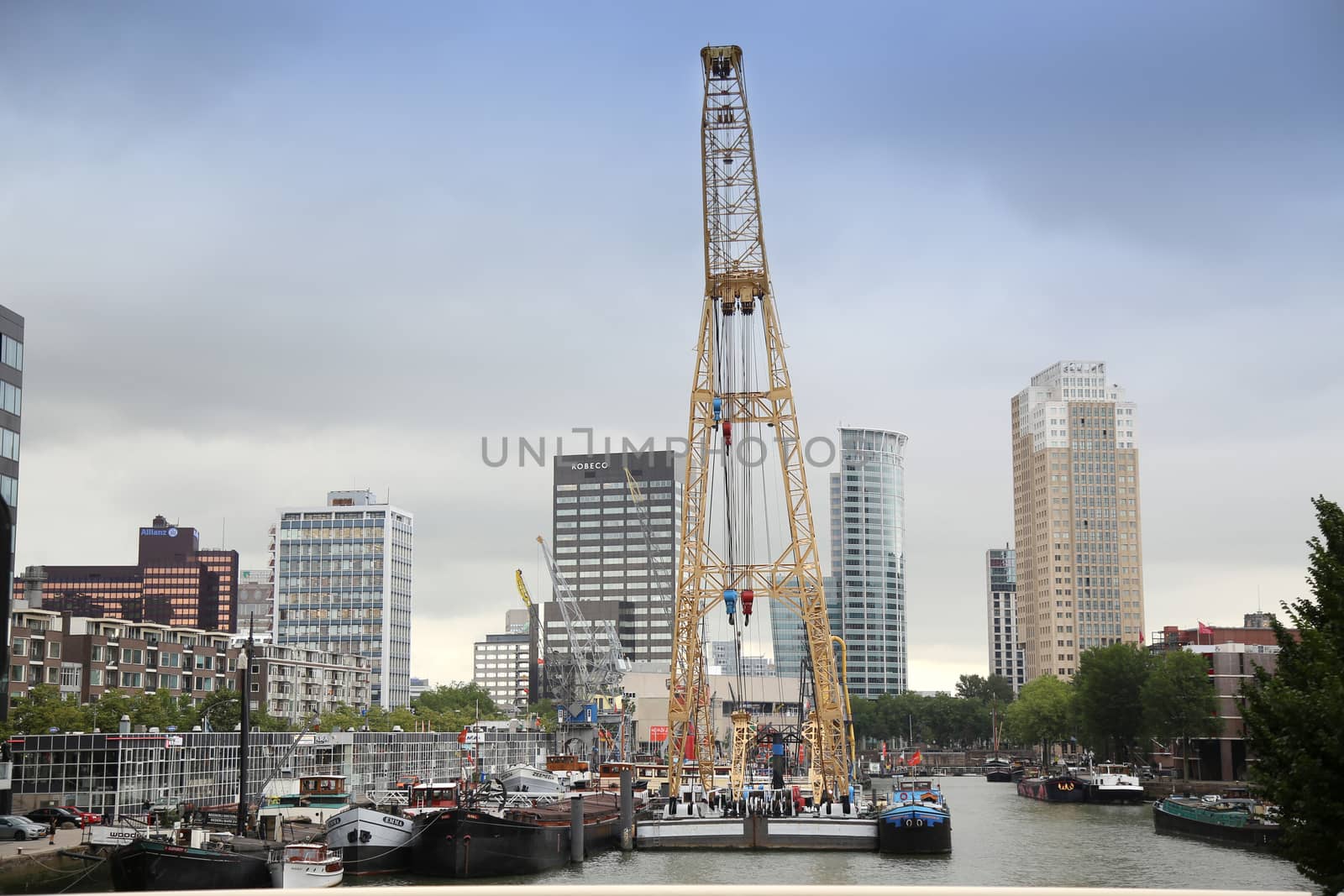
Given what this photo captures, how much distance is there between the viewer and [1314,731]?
19.0 meters

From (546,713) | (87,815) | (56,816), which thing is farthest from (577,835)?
(546,713)

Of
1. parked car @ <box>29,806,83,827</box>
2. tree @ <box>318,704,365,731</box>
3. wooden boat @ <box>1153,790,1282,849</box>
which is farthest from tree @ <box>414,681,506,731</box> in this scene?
parked car @ <box>29,806,83,827</box>

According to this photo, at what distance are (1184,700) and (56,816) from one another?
77.3 m

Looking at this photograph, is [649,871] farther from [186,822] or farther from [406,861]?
[186,822]

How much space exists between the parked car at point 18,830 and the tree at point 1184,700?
259 ft

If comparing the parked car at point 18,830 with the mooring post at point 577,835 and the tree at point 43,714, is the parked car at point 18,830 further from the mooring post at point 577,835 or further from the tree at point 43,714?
the tree at point 43,714

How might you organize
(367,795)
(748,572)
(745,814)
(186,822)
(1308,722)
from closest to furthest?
(1308,722)
(186,822)
(745,814)
(748,572)
(367,795)

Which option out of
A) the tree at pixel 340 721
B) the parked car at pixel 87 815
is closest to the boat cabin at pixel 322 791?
the parked car at pixel 87 815

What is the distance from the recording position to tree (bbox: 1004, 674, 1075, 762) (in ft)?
478

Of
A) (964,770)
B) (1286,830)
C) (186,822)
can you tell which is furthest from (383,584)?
(1286,830)

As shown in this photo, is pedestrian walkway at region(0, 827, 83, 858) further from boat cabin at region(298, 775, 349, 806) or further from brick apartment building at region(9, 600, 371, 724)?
brick apartment building at region(9, 600, 371, 724)

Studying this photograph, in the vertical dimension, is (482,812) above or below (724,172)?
below

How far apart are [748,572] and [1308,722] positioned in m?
44.7

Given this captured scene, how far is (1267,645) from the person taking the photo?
112 metres
